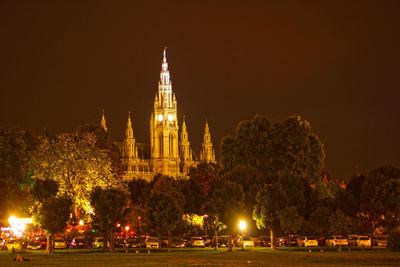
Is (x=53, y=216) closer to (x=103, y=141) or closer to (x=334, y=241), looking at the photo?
(x=334, y=241)

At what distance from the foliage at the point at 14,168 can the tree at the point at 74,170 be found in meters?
6.20

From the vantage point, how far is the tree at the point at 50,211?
57719 mm

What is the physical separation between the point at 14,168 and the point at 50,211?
24.6m

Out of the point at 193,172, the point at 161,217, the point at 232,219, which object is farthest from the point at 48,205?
the point at 193,172

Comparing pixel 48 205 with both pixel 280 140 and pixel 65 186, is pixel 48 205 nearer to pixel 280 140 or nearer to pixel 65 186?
pixel 65 186

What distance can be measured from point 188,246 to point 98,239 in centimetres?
989

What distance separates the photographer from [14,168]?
8094 centimetres

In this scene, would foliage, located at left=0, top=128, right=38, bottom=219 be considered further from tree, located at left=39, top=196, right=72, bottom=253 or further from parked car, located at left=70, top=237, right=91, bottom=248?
tree, located at left=39, top=196, right=72, bottom=253

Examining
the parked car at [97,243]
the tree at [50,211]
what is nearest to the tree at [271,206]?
the tree at [50,211]

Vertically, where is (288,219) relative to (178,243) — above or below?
above

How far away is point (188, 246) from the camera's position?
73.8 metres

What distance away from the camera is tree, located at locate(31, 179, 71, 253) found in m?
57.7

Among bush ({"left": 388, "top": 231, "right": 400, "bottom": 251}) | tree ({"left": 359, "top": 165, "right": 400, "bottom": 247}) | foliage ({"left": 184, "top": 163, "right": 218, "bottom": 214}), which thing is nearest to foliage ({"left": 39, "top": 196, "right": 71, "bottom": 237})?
bush ({"left": 388, "top": 231, "right": 400, "bottom": 251})

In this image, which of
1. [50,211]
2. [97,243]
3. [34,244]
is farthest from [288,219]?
[34,244]
